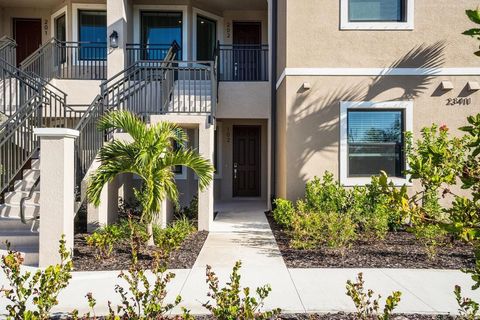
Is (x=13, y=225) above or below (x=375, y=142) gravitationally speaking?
below

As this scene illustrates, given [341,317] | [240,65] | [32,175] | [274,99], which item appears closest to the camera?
[341,317]

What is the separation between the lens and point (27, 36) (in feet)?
47.2

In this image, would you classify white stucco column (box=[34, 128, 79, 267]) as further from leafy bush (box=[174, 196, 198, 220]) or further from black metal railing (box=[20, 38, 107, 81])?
black metal railing (box=[20, 38, 107, 81])

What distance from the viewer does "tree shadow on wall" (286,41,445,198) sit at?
8.62 meters

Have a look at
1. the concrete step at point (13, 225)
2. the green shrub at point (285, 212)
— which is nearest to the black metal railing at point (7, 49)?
the concrete step at point (13, 225)

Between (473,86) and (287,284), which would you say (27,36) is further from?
(473,86)

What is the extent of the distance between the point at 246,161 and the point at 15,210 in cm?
842

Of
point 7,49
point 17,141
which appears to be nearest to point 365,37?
point 17,141

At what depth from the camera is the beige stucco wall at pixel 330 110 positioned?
8.60 metres

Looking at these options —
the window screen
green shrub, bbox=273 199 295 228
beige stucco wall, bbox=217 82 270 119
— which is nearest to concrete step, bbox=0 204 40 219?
green shrub, bbox=273 199 295 228

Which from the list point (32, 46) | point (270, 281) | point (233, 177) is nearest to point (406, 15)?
point (270, 281)

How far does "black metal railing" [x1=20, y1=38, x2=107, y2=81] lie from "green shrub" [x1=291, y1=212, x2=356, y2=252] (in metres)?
8.78

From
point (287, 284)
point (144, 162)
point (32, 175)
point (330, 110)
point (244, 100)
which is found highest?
point (244, 100)

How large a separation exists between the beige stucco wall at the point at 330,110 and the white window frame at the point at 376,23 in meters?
1.11
